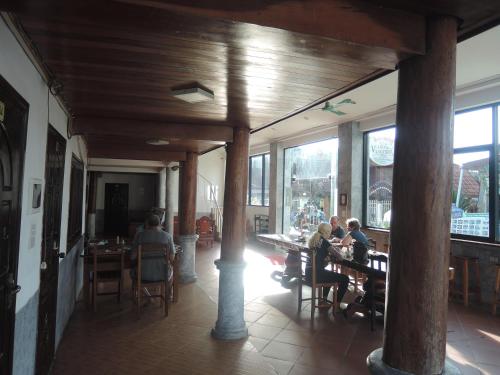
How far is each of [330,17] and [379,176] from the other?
6.59 metres

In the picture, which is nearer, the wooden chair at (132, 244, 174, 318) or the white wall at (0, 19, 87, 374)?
the white wall at (0, 19, 87, 374)

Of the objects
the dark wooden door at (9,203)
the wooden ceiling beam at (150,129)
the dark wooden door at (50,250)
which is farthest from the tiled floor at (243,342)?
the wooden ceiling beam at (150,129)

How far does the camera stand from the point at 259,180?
41.7 ft

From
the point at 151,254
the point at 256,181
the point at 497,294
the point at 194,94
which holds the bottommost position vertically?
the point at 497,294

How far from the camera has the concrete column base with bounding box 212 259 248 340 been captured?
155 inches

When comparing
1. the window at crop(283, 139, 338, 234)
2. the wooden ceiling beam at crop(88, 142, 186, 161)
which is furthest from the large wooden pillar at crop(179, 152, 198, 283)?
the window at crop(283, 139, 338, 234)

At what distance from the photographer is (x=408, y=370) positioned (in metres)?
1.72

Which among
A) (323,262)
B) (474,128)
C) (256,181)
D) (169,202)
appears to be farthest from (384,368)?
(256,181)

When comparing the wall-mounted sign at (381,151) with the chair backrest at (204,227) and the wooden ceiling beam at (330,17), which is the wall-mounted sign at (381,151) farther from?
the wooden ceiling beam at (330,17)

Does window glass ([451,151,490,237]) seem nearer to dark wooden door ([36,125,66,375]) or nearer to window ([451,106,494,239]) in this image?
window ([451,106,494,239])

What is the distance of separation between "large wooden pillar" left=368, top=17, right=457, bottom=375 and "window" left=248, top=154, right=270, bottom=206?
33.9ft

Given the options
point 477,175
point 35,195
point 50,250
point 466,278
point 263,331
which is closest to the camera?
point 35,195

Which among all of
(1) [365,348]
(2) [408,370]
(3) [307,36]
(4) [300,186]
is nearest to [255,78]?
(3) [307,36]

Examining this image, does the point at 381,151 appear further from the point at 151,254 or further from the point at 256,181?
the point at 256,181
